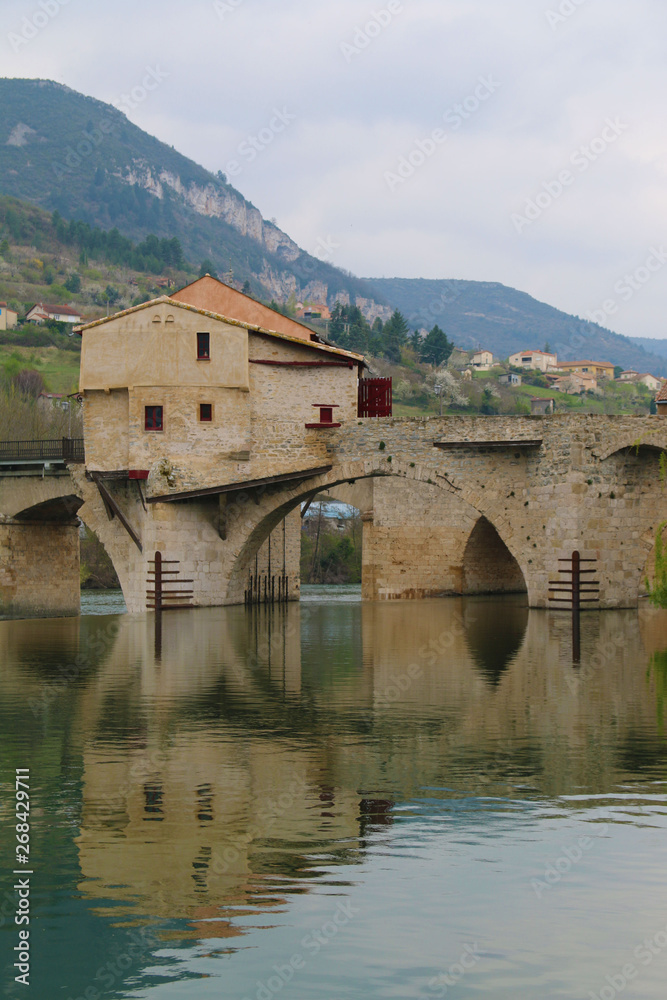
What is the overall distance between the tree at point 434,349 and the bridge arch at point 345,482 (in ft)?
242

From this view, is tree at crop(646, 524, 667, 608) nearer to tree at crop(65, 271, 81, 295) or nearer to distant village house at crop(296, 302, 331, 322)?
tree at crop(65, 271, 81, 295)

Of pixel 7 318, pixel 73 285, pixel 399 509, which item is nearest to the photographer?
pixel 399 509

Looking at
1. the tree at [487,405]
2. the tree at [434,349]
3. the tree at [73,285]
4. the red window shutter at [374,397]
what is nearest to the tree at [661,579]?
the red window shutter at [374,397]

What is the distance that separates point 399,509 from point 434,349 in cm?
6964

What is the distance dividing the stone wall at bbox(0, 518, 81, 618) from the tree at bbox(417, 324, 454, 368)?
2793 inches

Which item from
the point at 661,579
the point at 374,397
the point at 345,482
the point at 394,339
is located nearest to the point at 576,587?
the point at 661,579

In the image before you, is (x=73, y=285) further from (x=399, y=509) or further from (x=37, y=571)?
(x=399, y=509)

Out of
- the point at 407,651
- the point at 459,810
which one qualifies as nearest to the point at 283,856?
the point at 459,810

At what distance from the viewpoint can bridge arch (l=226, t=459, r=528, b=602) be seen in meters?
31.2

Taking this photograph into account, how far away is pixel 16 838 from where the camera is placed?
9.37 meters

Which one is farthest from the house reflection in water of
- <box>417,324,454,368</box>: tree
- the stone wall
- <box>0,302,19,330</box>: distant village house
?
<box>417,324,454,368</box>: tree

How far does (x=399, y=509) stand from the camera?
41031 mm

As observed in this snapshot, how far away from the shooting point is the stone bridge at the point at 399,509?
2997cm

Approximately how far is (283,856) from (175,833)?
954 millimetres
